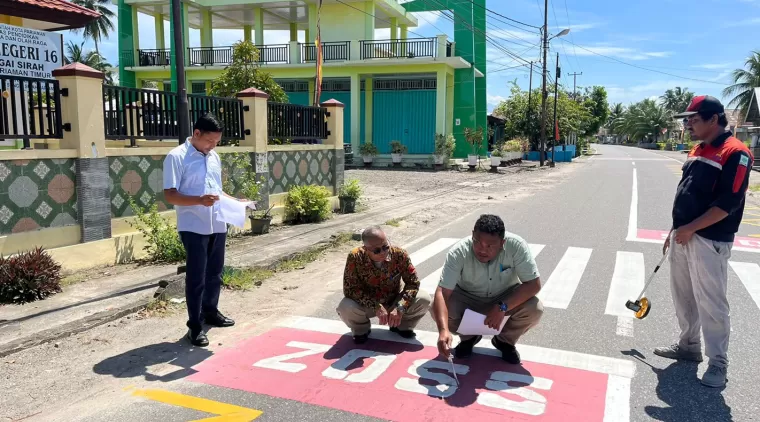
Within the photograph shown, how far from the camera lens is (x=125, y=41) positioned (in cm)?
2922

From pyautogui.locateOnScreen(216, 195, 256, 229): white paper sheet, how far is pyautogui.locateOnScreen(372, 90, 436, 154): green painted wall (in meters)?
23.0

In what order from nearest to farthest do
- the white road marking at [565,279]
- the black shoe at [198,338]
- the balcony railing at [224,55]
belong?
1. the black shoe at [198,338]
2. the white road marking at [565,279]
3. the balcony railing at [224,55]

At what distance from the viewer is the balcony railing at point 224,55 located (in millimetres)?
27922

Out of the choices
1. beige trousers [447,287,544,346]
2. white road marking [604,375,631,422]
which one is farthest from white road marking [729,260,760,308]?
beige trousers [447,287,544,346]

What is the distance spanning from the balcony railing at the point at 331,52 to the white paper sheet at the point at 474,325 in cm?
2418

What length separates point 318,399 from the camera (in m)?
3.73

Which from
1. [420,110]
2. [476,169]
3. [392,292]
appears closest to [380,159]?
[420,110]

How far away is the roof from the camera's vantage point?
9.12 metres

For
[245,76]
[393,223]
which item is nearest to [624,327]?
[393,223]

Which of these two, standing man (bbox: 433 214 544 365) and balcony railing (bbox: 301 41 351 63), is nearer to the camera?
standing man (bbox: 433 214 544 365)

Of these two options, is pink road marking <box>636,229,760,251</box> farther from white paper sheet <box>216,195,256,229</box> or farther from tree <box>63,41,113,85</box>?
tree <box>63,41,113,85</box>

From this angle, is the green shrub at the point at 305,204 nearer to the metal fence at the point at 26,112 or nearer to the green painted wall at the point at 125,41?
the metal fence at the point at 26,112

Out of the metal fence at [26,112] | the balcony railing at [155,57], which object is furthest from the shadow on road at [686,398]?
the balcony railing at [155,57]

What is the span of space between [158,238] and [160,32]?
2540 centimetres
